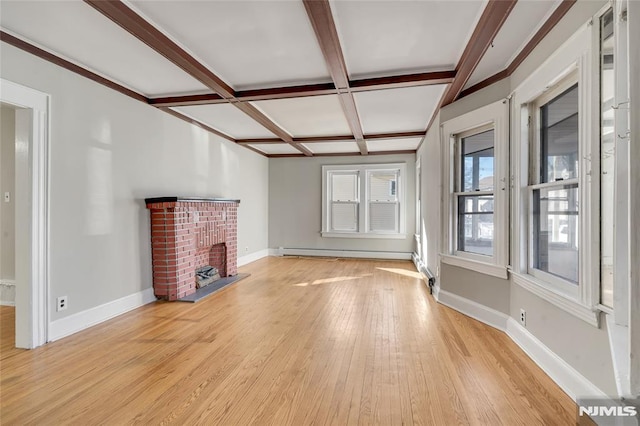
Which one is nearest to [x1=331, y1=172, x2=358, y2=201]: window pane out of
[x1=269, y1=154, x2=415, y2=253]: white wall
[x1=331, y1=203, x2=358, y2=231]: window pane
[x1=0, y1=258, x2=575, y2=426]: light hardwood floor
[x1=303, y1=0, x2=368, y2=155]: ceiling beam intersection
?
[x1=331, y1=203, x2=358, y2=231]: window pane

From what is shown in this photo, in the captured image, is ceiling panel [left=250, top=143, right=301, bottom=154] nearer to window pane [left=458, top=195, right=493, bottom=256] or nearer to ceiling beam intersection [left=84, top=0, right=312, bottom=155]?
ceiling beam intersection [left=84, top=0, right=312, bottom=155]

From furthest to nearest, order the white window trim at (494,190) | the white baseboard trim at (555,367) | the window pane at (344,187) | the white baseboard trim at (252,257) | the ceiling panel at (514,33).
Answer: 1. the window pane at (344,187)
2. the white baseboard trim at (252,257)
3. the white window trim at (494,190)
4. the ceiling panel at (514,33)
5. the white baseboard trim at (555,367)

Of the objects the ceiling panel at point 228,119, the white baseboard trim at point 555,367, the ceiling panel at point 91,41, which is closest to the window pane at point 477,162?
the white baseboard trim at point 555,367

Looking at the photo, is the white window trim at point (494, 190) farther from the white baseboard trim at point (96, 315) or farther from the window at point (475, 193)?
the white baseboard trim at point (96, 315)

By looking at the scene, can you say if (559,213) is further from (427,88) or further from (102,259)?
(102,259)

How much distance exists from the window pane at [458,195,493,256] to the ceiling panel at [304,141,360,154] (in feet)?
9.69

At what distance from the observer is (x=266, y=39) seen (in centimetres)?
239

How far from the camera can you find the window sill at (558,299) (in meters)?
1.72

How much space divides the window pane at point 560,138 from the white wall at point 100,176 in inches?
160

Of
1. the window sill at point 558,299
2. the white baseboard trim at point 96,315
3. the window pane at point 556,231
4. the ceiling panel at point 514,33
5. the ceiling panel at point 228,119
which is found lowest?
the white baseboard trim at point 96,315

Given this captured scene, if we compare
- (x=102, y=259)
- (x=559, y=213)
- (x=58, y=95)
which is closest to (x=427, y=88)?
(x=559, y=213)

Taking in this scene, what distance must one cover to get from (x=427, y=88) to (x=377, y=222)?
4.06m

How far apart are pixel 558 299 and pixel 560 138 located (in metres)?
1.15

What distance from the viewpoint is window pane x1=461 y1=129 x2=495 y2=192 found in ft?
10.3
